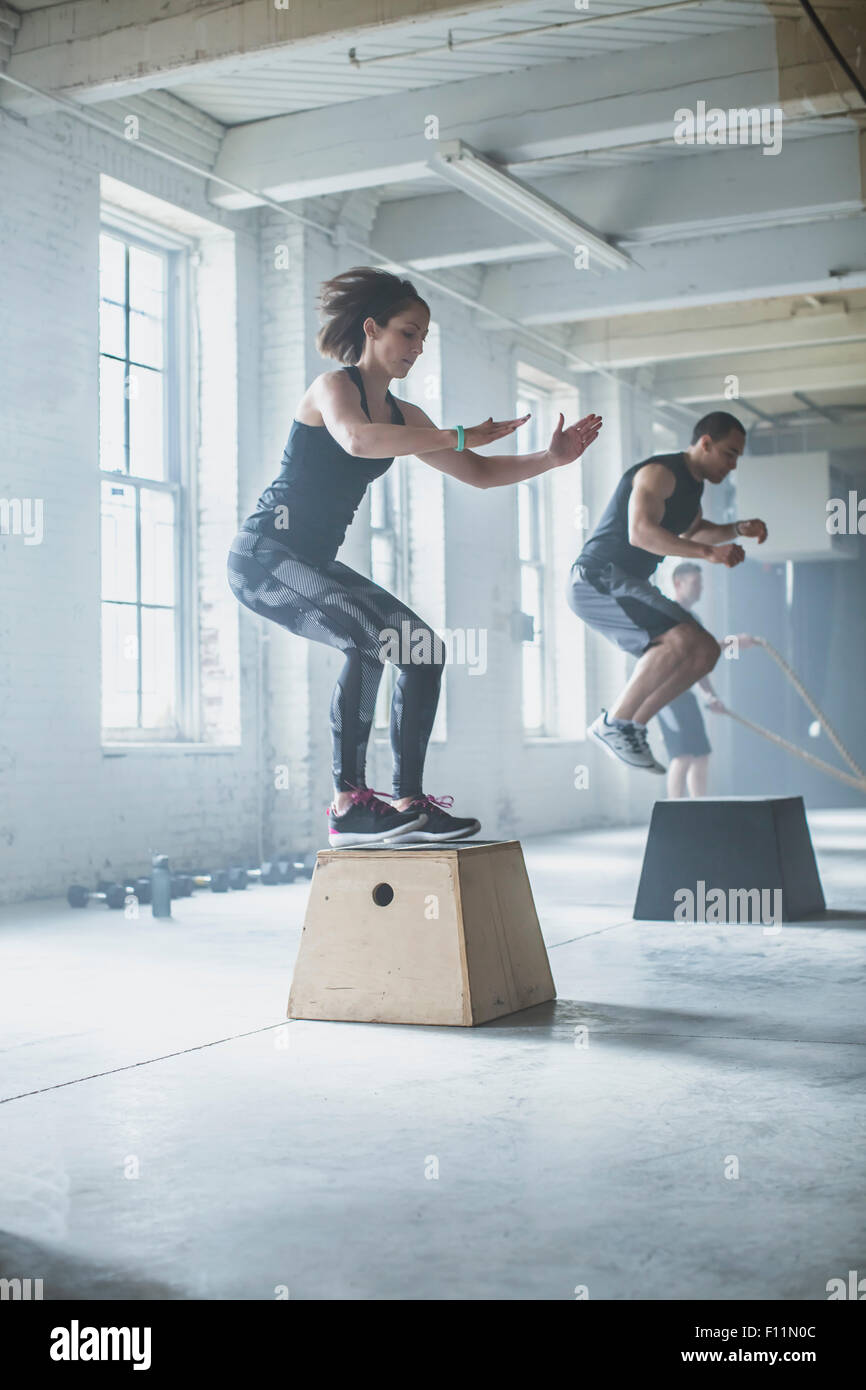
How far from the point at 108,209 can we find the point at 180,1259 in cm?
751

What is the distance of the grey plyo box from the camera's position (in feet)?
18.9

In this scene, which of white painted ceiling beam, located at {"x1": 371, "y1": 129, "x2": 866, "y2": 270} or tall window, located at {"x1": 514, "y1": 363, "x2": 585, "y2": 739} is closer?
white painted ceiling beam, located at {"x1": 371, "y1": 129, "x2": 866, "y2": 270}

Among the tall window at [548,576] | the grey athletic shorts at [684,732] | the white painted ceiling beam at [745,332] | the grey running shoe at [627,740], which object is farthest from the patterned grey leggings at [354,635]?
the white painted ceiling beam at [745,332]

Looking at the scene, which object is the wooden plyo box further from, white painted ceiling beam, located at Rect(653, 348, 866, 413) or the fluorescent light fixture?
white painted ceiling beam, located at Rect(653, 348, 866, 413)

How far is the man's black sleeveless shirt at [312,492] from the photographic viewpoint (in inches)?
156

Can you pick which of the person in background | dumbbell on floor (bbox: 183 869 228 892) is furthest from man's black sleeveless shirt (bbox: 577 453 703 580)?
the person in background

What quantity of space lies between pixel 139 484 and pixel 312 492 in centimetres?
481

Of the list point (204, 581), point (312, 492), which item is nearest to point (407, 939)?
point (312, 492)

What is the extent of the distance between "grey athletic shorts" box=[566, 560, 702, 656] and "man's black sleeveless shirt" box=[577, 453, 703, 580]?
1.7 inches

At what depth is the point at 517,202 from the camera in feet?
27.9

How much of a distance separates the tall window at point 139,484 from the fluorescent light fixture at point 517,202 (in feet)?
6.53

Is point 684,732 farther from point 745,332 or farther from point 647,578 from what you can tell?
point 745,332

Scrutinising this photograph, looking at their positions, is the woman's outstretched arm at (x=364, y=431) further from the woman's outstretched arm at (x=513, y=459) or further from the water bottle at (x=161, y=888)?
the water bottle at (x=161, y=888)

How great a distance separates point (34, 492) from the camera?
24.0 feet
